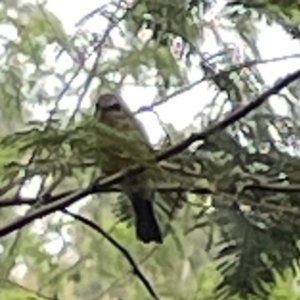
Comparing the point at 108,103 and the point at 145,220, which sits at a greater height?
the point at 108,103

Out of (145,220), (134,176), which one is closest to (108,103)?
(145,220)

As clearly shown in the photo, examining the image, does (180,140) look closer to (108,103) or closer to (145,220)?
(145,220)

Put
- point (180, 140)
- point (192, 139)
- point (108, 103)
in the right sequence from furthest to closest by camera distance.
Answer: point (108, 103) → point (180, 140) → point (192, 139)

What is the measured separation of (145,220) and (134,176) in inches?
9.0

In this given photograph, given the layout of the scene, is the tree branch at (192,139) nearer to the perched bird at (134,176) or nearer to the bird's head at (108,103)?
the perched bird at (134,176)

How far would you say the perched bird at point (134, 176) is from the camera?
2.46 ft

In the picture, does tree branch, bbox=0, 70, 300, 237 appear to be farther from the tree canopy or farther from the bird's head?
the bird's head

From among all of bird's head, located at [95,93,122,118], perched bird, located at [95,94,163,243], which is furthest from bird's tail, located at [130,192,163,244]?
bird's head, located at [95,93,122,118]

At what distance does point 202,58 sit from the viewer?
93cm

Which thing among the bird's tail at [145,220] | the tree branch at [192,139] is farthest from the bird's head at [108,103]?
the tree branch at [192,139]

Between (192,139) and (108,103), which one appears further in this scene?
(108,103)

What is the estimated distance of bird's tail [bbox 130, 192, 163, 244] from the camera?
3.28 feet

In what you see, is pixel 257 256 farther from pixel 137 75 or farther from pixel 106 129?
pixel 137 75

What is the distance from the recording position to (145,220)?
1.00m
